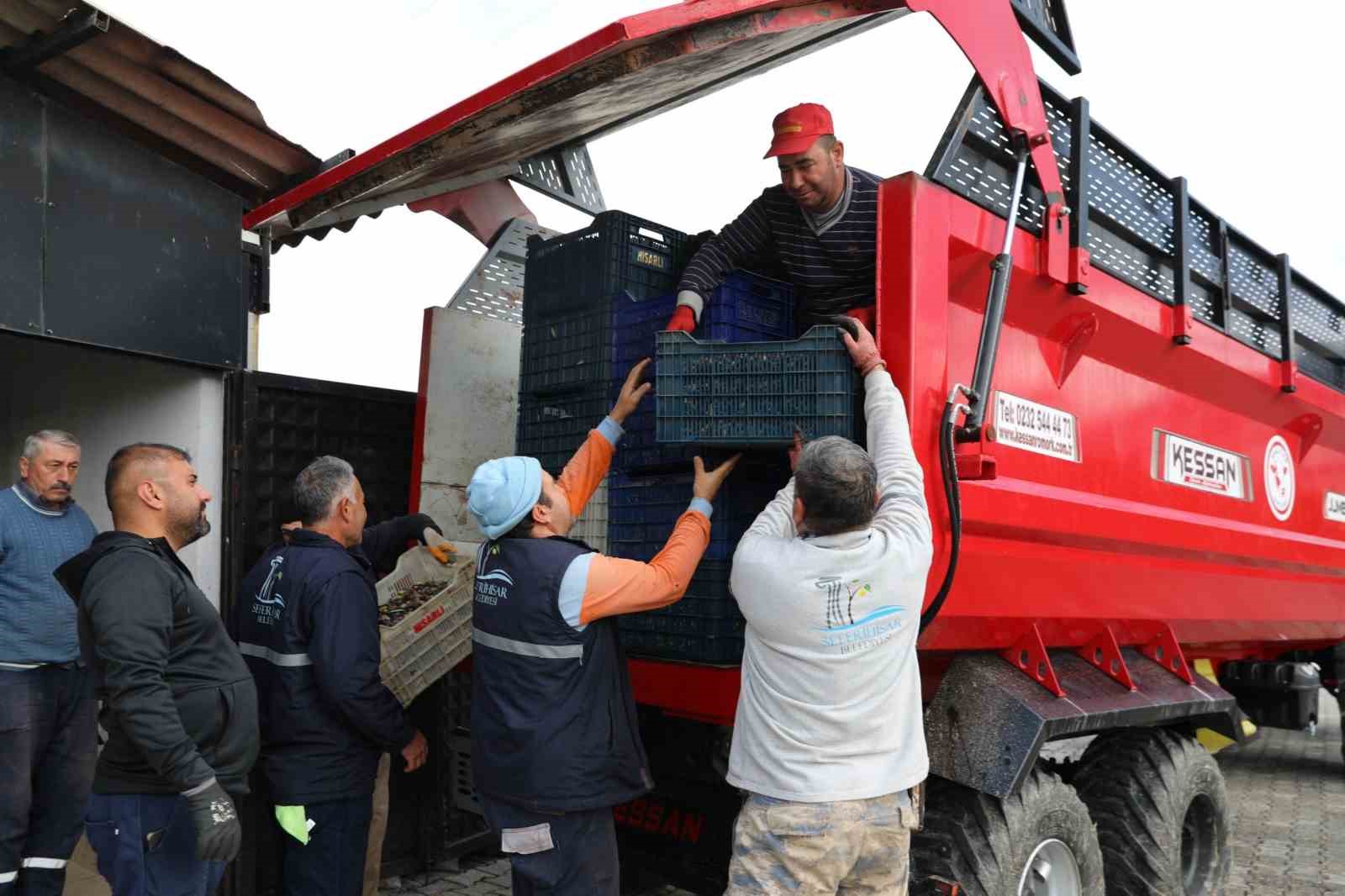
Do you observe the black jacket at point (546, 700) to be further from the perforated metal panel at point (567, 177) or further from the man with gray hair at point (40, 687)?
the perforated metal panel at point (567, 177)

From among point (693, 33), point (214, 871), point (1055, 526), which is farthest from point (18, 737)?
point (1055, 526)

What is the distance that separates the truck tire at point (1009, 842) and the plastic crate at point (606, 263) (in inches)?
75.0

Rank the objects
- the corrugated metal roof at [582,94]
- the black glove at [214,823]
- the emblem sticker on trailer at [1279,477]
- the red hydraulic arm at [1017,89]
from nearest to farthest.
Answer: the black glove at [214,823] → the corrugated metal roof at [582,94] → the red hydraulic arm at [1017,89] → the emblem sticker on trailer at [1279,477]

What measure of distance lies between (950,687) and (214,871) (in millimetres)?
Result: 2250

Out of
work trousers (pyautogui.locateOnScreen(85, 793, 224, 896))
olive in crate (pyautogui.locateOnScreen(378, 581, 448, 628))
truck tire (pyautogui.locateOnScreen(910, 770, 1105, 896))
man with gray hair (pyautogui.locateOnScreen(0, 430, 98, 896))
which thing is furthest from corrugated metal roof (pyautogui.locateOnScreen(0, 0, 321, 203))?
truck tire (pyautogui.locateOnScreen(910, 770, 1105, 896))

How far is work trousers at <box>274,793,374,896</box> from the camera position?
3.07 metres

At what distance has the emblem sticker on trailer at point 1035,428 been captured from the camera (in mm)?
3211

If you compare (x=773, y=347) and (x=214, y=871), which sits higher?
(x=773, y=347)

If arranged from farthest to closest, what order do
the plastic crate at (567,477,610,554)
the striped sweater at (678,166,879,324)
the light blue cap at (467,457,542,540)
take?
1. the plastic crate at (567,477,610,554)
2. the striped sweater at (678,166,879,324)
3. the light blue cap at (467,457,542,540)

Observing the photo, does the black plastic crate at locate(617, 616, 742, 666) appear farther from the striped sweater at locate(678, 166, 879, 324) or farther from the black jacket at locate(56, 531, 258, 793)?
the black jacket at locate(56, 531, 258, 793)

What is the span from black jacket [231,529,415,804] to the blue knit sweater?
4.25 feet

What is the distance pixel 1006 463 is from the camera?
10.5ft

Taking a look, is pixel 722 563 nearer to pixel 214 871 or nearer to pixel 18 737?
pixel 214 871

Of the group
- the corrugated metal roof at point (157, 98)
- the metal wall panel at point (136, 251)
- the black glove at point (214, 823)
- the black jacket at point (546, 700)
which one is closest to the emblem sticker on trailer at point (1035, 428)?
the black jacket at point (546, 700)
